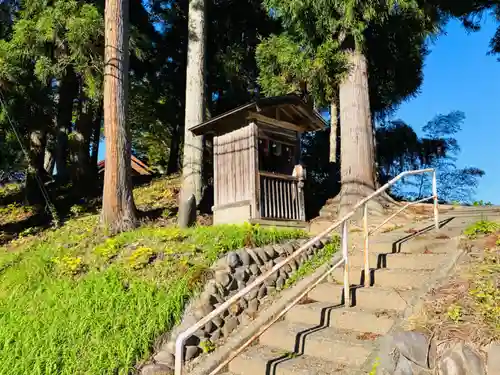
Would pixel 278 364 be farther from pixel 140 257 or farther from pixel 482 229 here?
pixel 482 229

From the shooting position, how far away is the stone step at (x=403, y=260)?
183 inches

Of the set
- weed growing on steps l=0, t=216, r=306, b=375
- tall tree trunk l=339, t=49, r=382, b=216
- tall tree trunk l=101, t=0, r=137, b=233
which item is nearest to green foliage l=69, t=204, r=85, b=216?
tall tree trunk l=101, t=0, r=137, b=233

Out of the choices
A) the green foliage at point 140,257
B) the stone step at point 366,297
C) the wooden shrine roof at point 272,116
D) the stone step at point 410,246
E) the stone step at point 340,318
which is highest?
the wooden shrine roof at point 272,116

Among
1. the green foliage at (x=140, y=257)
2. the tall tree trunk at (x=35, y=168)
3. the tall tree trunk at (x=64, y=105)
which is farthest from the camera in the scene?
the tall tree trunk at (x=64, y=105)

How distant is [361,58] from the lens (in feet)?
31.0

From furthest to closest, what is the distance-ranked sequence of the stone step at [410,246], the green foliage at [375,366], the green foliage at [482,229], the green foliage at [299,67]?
the green foliage at [299,67] < the stone step at [410,246] < the green foliage at [482,229] < the green foliage at [375,366]

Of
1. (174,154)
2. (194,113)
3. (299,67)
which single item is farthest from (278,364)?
(174,154)

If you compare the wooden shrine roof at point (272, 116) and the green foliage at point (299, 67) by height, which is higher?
A: the green foliage at point (299, 67)

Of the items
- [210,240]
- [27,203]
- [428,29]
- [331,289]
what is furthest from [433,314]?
[27,203]

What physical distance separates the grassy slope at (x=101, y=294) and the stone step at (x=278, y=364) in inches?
37.7

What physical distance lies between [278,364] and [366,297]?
47.5 inches

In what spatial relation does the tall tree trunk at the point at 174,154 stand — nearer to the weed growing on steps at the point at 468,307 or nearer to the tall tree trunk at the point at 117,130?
the tall tree trunk at the point at 117,130

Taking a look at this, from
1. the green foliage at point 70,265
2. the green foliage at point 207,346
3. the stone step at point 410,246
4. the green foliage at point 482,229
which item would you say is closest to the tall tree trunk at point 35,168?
the green foliage at point 70,265

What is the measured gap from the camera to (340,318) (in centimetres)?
421
